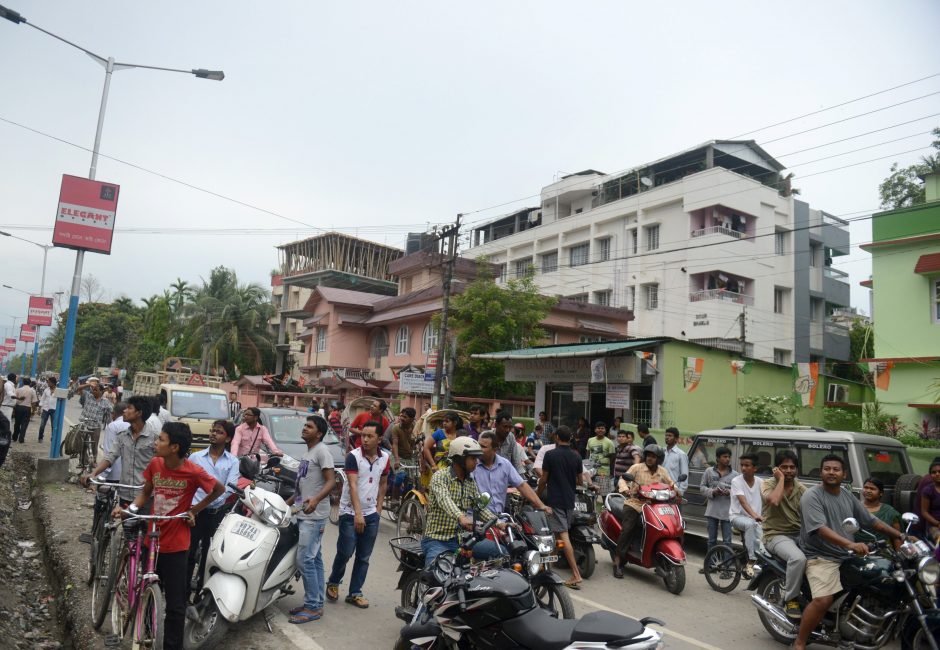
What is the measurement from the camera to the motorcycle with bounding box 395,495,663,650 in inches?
131

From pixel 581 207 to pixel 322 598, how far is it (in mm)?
39061

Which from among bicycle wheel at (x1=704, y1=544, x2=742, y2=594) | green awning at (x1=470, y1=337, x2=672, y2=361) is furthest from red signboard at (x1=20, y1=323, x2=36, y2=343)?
bicycle wheel at (x1=704, y1=544, x2=742, y2=594)

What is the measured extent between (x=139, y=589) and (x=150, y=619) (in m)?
0.25

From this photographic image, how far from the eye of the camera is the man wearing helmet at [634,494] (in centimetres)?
798

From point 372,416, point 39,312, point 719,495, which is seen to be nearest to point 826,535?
point 719,495

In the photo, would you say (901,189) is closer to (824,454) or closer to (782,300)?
(782,300)

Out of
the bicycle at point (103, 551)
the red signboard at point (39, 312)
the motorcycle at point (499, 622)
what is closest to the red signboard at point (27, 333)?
the red signboard at point (39, 312)

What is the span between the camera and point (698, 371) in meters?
17.9

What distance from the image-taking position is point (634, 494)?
26.4 ft

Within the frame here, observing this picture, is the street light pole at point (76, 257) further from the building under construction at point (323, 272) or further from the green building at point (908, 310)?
the building under construction at point (323, 272)

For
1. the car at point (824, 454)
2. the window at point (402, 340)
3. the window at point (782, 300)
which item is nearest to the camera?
the car at point (824, 454)

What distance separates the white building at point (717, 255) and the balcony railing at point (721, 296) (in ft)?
0.20

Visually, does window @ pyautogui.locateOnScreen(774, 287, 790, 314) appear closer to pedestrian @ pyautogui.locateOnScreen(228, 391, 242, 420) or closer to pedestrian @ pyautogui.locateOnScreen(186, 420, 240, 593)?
pedestrian @ pyautogui.locateOnScreen(228, 391, 242, 420)

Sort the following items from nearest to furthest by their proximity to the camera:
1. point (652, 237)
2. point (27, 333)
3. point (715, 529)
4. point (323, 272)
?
point (715, 529) < point (27, 333) < point (652, 237) < point (323, 272)
